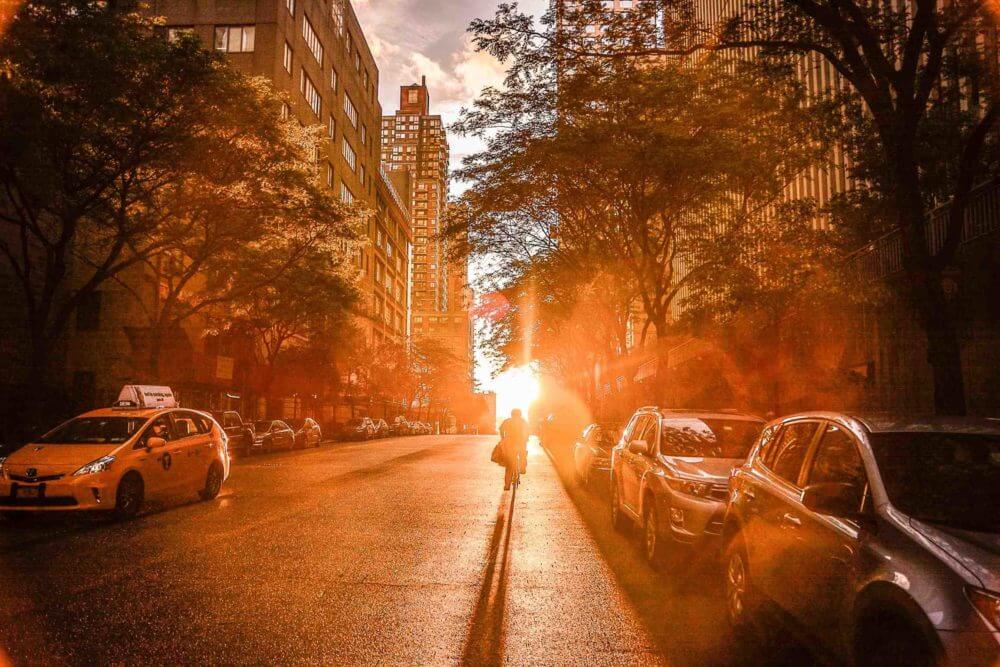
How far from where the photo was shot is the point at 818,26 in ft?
32.7

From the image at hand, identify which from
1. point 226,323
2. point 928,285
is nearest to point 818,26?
point 928,285

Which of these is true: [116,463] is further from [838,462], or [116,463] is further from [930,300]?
[930,300]

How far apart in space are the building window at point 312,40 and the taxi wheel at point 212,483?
4378cm

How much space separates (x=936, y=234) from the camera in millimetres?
16094

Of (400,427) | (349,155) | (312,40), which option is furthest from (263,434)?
(349,155)

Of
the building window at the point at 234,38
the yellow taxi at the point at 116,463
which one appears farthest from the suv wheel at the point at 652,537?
the building window at the point at 234,38

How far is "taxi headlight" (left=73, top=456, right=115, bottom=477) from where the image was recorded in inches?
400

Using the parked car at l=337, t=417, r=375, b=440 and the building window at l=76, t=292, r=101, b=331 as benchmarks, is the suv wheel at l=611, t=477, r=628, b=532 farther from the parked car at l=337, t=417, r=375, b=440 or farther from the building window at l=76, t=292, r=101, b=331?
the parked car at l=337, t=417, r=375, b=440

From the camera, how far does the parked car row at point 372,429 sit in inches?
1923

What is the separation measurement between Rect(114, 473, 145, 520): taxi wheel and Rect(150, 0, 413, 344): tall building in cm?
1676

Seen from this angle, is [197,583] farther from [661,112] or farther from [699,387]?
[699,387]

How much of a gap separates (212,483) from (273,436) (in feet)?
62.4

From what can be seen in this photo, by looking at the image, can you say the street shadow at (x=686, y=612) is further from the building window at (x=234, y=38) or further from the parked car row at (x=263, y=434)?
the building window at (x=234, y=38)

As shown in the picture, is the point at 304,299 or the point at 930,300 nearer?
the point at 930,300
